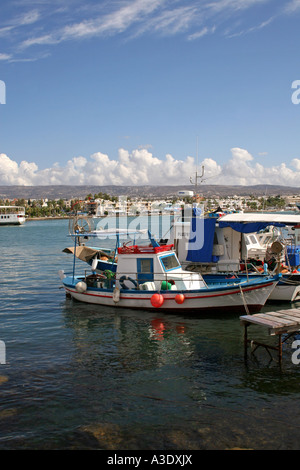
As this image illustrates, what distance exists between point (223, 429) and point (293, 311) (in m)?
6.48

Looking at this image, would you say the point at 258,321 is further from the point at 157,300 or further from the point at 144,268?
the point at 144,268

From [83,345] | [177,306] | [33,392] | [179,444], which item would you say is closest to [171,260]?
[177,306]

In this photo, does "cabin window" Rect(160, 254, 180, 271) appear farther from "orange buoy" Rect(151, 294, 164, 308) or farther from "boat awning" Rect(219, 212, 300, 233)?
"boat awning" Rect(219, 212, 300, 233)

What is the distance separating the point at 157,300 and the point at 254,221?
7142 millimetres

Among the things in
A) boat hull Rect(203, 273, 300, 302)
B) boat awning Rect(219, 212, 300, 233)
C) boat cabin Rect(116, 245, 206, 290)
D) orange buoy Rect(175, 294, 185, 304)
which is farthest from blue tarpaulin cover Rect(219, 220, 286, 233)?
orange buoy Rect(175, 294, 185, 304)

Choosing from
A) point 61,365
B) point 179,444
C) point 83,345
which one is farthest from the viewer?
point 83,345

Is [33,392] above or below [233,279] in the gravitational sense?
below

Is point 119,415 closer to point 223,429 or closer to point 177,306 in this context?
point 223,429

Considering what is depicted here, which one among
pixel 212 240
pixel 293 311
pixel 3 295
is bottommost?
pixel 3 295

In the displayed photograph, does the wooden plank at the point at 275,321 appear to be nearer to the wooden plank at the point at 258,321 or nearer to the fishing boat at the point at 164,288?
the wooden plank at the point at 258,321

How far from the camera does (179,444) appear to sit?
9.57 metres

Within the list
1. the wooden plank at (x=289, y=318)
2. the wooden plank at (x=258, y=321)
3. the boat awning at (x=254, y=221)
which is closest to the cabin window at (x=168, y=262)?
the boat awning at (x=254, y=221)

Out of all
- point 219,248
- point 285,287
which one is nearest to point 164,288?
point 219,248

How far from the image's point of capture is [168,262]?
21766 millimetres
